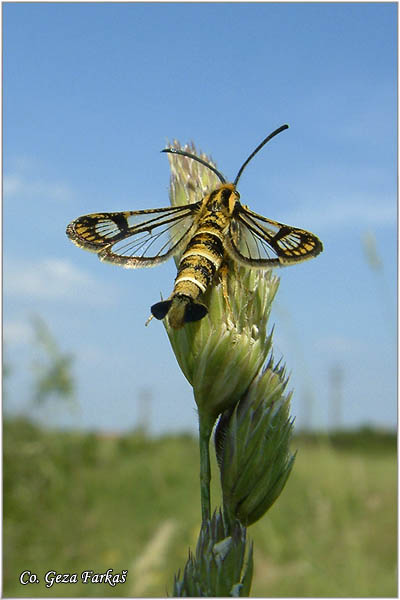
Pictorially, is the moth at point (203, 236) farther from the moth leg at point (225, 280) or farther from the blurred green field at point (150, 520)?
the blurred green field at point (150, 520)

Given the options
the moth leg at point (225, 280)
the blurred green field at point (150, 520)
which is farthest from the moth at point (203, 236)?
the blurred green field at point (150, 520)

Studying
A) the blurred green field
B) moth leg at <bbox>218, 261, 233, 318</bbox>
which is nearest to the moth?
moth leg at <bbox>218, 261, 233, 318</bbox>

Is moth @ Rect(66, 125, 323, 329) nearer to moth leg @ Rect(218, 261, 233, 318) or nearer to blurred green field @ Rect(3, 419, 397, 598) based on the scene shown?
moth leg @ Rect(218, 261, 233, 318)

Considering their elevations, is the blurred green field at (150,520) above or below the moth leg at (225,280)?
below

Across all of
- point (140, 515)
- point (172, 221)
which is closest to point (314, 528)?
point (140, 515)

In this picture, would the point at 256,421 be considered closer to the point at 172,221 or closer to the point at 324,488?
the point at 172,221

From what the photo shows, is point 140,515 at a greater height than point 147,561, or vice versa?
point 147,561

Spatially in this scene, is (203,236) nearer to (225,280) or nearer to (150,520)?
(225,280)
